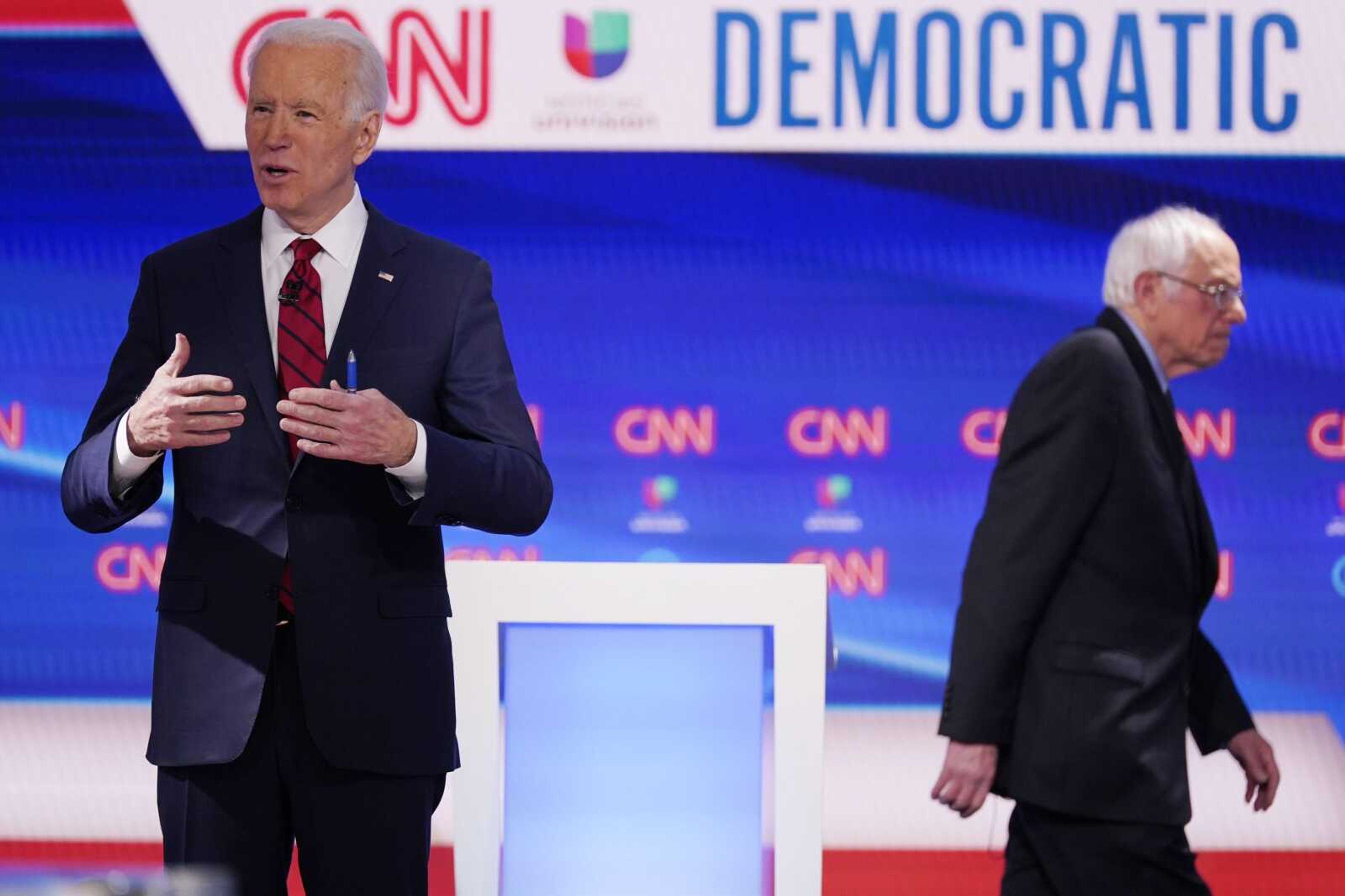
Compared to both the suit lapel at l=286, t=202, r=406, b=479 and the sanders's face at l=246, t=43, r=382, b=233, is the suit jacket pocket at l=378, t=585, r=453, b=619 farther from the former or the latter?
the sanders's face at l=246, t=43, r=382, b=233

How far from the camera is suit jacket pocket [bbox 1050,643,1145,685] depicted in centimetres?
212

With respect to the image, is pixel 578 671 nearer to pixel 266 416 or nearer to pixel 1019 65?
pixel 266 416

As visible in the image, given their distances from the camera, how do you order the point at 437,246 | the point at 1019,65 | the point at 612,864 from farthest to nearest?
the point at 1019,65, the point at 612,864, the point at 437,246

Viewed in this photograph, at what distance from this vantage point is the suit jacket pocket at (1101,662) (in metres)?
2.12

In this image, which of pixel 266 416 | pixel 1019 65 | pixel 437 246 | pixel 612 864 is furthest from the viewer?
pixel 1019 65

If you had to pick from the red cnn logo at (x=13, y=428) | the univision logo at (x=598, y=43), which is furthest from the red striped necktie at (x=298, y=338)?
the red cnn logo at (x=13, y=428)

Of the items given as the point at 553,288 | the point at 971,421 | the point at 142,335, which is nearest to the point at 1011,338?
the point at 971,421

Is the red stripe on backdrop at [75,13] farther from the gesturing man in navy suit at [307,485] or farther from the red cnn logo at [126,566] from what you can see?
the gesturing man in navy suit at [307,485]

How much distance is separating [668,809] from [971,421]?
1.74 meters

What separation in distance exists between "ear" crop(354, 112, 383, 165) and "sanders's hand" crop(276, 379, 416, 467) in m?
0.45

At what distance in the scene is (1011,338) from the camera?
4.17 meters

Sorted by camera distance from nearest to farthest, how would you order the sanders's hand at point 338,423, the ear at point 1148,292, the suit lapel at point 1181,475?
1. the sanders's hand at point 338,423
2. the suit lapel at point 1181,475
3. the ear at point 1148,292

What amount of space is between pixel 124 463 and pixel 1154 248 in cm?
140

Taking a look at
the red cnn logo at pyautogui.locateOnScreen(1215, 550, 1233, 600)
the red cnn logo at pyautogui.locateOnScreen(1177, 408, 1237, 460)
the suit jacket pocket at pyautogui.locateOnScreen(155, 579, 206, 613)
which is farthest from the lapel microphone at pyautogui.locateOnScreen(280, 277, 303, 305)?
the red cnn logo at pyautogui.locateOnScreen(1215, 550, 1233, 600)
